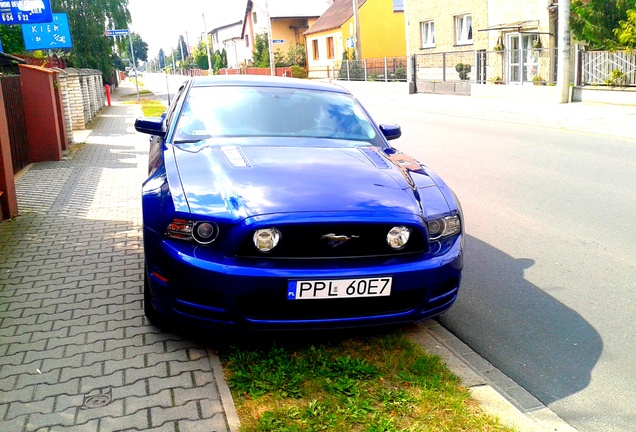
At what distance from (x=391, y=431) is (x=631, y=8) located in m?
19.6

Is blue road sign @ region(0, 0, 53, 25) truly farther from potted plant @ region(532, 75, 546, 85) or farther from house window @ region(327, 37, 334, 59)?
house window @ region(327, 37, 334, 59)

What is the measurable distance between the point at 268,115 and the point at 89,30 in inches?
1498

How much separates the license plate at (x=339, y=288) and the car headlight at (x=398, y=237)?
216mm

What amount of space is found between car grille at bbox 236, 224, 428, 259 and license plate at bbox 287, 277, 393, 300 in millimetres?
167

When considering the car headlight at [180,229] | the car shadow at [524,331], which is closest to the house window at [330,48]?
the car shadow at [524,331]

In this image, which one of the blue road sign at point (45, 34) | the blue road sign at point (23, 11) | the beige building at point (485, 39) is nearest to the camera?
the blue road sign at point (23, 11)

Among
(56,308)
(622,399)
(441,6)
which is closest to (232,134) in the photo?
(56,308)

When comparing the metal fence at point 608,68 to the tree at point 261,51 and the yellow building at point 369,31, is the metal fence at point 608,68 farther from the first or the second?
the tree at point 261,51

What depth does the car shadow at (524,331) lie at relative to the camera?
3643mm

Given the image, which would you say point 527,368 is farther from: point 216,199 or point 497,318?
point 216,199

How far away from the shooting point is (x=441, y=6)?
33.7 metres

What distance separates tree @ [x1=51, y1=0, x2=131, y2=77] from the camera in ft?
126

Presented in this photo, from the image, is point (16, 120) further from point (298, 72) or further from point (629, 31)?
point (298, 72)

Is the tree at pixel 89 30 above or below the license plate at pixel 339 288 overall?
above
